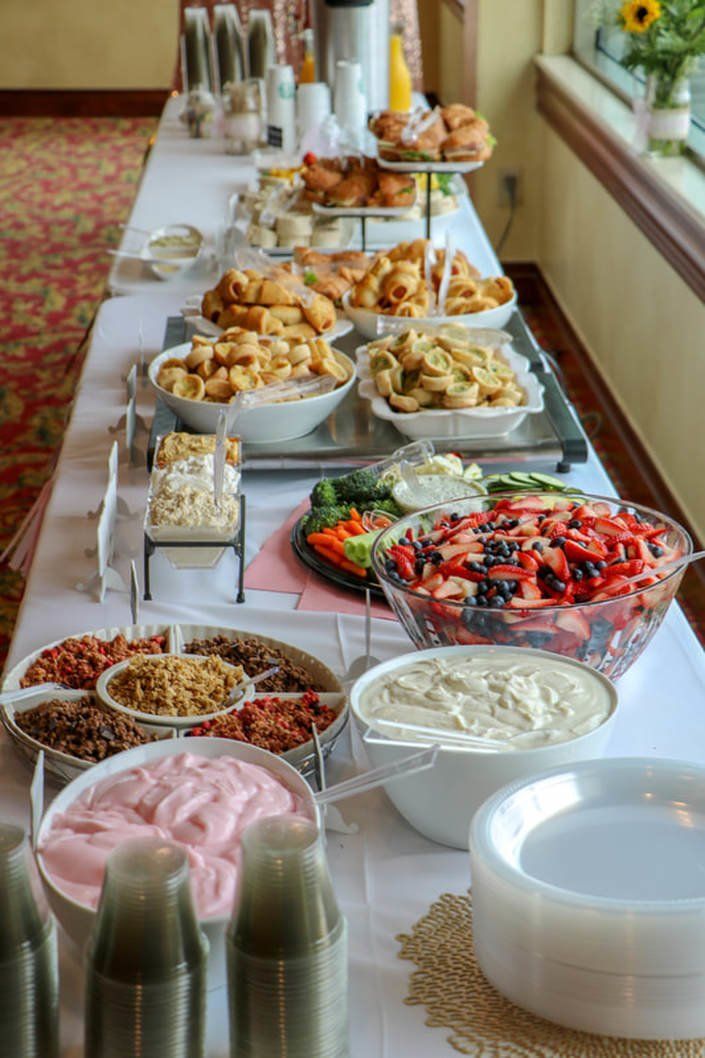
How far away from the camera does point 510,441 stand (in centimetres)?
165

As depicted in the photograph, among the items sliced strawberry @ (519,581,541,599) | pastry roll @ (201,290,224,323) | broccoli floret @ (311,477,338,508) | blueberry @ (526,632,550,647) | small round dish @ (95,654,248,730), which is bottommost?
broccoli floret @ (311,477,338,508)

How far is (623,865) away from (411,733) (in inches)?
7.1

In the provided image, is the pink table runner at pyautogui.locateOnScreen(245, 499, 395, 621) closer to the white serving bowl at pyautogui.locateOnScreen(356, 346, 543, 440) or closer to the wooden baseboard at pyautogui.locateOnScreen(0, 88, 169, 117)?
the white serving bowl at pyautogui.locateOnScreen(356, 346, 543, 440)

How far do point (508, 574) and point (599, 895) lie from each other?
1.33 ft

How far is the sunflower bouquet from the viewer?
9.84ft

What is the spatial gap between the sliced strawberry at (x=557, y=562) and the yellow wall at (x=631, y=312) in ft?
5.38

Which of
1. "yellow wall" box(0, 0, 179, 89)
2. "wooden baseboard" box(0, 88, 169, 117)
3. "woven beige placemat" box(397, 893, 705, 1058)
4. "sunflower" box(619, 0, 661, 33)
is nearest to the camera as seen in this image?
"woven beige placemat" box(397, 893, 705, 1058)

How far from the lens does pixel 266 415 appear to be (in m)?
1.67

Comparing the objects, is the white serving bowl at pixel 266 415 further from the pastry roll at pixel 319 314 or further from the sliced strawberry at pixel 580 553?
the sliced strawberry at pixel 580 553

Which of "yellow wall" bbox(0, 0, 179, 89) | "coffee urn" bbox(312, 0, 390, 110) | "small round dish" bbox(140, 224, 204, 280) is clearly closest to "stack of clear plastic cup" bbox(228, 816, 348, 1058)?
"small round dish" bbox(140, 224, 204, 280)

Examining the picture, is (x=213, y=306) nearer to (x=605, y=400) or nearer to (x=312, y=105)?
(x=312, y=105)

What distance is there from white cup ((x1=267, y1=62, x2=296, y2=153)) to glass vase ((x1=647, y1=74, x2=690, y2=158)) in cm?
88

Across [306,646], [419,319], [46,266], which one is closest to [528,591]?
[306,646]

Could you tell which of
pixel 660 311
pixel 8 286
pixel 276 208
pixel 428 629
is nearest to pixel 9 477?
pixel 276 208
